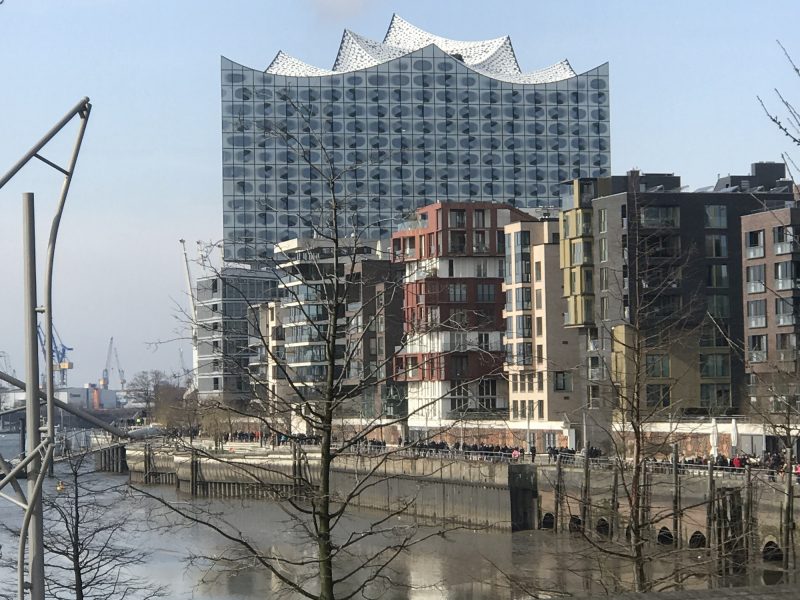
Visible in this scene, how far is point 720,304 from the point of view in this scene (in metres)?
90.8

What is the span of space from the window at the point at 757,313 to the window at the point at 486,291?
29.7 m

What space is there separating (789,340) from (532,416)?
23449 millimetres

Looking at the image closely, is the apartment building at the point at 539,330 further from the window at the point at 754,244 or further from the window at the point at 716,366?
the window at the point at 754,244

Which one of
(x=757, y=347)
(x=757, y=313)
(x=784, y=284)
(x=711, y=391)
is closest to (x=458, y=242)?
(x=711, y=391)

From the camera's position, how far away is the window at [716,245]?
9075 cm

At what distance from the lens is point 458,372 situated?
10938 centimetres

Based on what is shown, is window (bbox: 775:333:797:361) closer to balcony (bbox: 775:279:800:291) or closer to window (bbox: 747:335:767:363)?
window (bbox: 747:335:767:363)

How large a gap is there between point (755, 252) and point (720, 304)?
18.5ft

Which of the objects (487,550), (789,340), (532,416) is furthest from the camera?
(532,416)

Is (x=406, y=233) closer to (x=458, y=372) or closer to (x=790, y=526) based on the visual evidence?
(x=458, y=372)

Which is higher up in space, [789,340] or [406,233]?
[406,233]

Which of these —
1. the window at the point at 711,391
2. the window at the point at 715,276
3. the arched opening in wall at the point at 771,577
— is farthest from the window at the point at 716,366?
the arched opening in wall at the point at 771,577

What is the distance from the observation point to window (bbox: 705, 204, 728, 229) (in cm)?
9056

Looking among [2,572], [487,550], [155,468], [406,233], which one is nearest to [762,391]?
[487,550]
